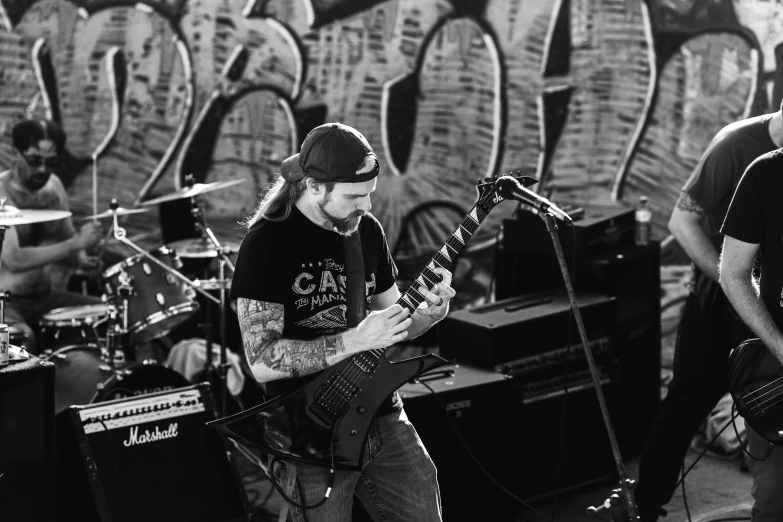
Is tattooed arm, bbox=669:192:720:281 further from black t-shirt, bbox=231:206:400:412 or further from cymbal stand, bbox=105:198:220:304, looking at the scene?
cymbal stand, bbox=105:198:220:304

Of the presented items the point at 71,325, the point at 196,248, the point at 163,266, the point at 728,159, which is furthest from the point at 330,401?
the point at 71,325

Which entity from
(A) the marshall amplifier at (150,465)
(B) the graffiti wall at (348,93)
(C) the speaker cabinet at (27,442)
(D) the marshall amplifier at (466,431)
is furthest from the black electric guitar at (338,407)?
(B) the graffiti wall at (348,93)

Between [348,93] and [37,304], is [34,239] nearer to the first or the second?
[37,304]

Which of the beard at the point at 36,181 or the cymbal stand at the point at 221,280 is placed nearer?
the cymbal stand at the point at 221,280

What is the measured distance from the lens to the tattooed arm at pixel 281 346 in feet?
9.91

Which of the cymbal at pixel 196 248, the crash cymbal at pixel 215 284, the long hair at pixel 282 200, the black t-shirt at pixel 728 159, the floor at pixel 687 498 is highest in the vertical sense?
the long hair at pixel 282 200

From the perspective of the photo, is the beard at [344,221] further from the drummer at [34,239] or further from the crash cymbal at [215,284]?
the drummer at [34,239]

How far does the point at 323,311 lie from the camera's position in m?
3.20

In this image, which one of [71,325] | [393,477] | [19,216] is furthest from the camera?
[71,325]

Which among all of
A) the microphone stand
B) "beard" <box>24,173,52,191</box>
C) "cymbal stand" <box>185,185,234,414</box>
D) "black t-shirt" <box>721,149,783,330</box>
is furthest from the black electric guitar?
"beard" <box>24,173,52,191</box>

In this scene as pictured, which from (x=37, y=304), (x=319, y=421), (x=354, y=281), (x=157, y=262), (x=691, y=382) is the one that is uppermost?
(x=354, y=281)

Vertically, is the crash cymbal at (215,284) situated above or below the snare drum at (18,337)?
above

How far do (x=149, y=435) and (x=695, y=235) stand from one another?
2516 millimetres

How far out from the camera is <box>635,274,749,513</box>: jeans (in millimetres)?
4266
